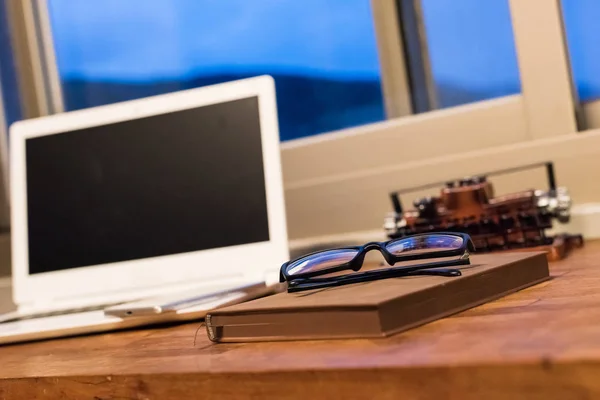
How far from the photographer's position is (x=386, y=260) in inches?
24.1

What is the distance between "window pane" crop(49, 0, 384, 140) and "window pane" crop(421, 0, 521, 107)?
0.11 metres

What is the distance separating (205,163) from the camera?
1.00 meters

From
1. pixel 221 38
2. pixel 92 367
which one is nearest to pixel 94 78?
pixel 221 38

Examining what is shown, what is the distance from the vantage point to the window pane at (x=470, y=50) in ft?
3.92

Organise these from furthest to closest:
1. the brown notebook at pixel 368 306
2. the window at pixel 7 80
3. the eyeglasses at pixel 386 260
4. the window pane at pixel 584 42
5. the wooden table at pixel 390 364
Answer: the window at pixel 7 80 → the window pane at pixel 584 42 → the eyeglasses at pixel 386 260 → the brown notebook at pixel 368 306 → the wooden table at pixel 390 364

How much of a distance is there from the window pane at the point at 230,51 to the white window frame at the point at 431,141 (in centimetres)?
9

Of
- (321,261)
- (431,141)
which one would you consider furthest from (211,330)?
(431,141)

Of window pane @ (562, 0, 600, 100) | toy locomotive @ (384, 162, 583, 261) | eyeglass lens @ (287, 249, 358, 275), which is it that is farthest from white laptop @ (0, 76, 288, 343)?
window pane @ (562, 0, 600, 100)

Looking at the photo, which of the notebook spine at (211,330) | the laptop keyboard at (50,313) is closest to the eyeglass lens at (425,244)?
the notebook spine at (211,330)

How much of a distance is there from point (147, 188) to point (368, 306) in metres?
0.62

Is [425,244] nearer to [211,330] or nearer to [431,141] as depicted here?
[211,330]

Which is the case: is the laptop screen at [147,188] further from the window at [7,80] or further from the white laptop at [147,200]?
the window at [7,80]

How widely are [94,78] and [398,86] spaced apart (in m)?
0.74

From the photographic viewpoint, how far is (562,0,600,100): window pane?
112 centimetres
